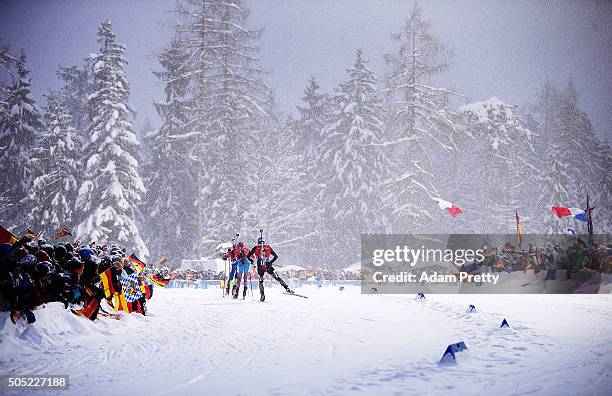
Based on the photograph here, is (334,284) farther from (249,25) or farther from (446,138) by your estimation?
(249,25)

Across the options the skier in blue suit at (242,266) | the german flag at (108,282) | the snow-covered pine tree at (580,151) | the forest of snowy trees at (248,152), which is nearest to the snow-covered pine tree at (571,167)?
the snow-covered pine tree at (580,151)

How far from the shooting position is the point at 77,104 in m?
46.8

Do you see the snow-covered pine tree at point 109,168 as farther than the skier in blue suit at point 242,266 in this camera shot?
Yes

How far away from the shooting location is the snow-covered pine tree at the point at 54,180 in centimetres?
3338

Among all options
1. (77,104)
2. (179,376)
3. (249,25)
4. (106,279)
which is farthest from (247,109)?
(179,376)

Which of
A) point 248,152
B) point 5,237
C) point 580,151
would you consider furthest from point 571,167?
point 5,237

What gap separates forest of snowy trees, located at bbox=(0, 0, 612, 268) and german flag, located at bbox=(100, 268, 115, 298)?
70.7ft

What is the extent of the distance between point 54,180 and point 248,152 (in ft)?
50.6

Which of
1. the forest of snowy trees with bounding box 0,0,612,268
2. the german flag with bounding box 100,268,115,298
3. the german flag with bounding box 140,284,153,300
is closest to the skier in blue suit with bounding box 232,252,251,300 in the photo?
the german flag with bounding box 140,284,153,300

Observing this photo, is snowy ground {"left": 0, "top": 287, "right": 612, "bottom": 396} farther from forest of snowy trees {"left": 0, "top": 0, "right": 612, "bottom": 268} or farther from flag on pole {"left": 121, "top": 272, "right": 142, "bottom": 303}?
forest of snowy trees {"left": 0, "top": 0, "right": 612, "bottom": 268}

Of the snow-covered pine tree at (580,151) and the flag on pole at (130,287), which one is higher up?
the snow-covered pine tree at (580,151)

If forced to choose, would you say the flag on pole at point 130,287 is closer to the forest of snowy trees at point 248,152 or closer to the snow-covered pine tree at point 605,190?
the forest of snowy trees at point 248,152

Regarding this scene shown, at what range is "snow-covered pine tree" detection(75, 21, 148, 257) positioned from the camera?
3152 centimetres

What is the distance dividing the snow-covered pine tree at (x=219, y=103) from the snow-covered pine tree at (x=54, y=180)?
29.8 ft
